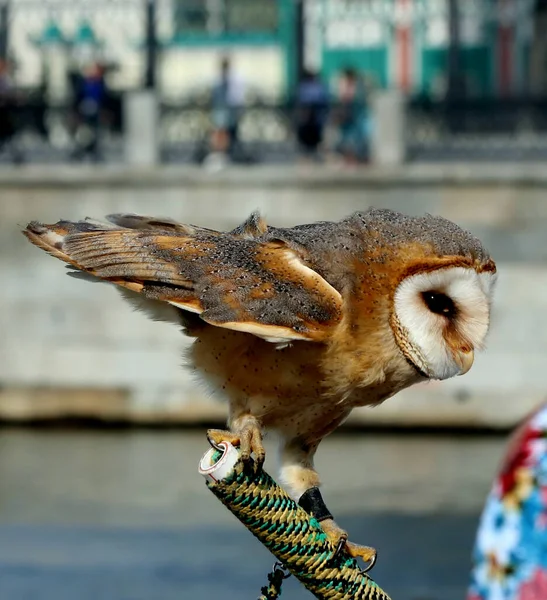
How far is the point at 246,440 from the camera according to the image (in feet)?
13.3

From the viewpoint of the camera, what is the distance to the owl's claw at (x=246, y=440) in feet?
12.5

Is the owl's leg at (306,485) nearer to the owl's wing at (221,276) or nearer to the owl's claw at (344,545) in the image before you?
the owl's claw at (344,545)

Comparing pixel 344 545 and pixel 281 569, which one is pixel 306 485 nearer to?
pixel 344 545

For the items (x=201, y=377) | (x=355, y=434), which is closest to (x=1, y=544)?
(x=355, y=434)

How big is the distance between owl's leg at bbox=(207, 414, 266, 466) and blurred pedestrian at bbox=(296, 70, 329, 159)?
14.3 m

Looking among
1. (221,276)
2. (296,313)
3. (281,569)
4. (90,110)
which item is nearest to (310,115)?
(90,110)

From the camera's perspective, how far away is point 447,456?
53.6 ft

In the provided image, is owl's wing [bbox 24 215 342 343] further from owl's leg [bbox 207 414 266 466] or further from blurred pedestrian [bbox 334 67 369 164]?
blurred pedestrian [bbox 334 67 369 164]

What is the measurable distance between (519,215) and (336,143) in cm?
282

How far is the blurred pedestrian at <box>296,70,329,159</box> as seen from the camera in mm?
18484

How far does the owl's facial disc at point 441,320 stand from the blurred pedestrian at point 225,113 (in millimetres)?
14046

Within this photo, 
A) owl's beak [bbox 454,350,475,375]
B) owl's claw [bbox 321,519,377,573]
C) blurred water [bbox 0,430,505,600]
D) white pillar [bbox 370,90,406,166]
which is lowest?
blurred water [bbox 0,430,505,600]

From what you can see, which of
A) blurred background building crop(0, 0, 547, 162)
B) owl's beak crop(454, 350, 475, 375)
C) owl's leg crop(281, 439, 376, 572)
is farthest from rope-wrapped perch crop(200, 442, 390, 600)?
blurred background building crop(0, 0, 547, 162)

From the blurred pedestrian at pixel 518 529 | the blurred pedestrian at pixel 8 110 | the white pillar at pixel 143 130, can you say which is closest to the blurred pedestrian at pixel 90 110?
the white pillar at pixel 143 130
